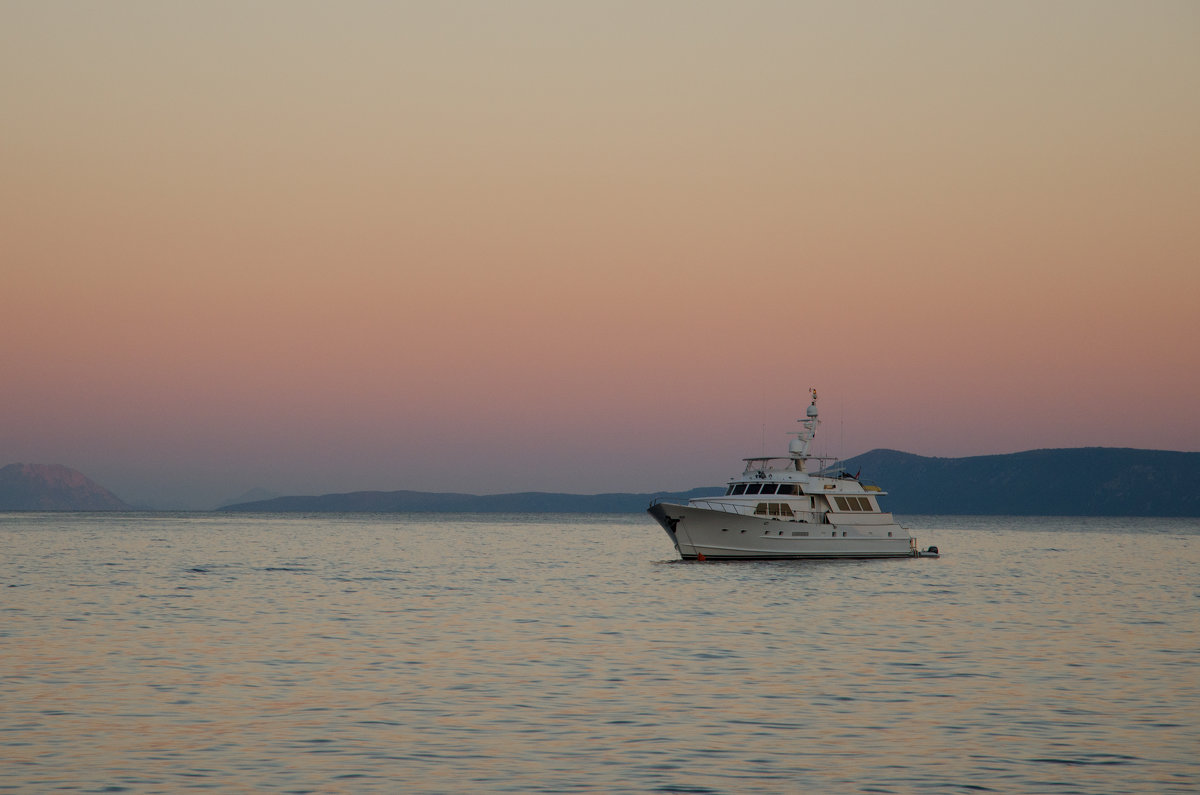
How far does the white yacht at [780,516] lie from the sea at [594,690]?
11.2 metres

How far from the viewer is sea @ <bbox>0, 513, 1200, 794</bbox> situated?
60.3ft

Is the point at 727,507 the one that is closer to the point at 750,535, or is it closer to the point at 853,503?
the point at 750,535

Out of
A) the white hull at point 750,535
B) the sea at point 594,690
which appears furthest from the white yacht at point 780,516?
the sea at point 594,690

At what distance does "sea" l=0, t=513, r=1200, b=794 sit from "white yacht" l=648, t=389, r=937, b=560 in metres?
11.2

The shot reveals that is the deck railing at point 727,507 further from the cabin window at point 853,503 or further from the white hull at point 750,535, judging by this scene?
the cabin window at point 853,503

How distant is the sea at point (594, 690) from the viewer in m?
18.4

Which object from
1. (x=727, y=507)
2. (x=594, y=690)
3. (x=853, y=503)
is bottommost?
(x=594, y=690)

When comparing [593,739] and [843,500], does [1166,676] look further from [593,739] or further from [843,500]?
[843,500]

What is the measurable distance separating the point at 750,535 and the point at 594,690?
41.9 meters

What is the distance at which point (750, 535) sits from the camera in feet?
220

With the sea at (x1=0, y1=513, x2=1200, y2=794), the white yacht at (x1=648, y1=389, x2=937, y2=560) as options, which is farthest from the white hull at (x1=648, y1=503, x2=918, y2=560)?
the sea at (x1=0, y1=513, x2=1200, y2=794)

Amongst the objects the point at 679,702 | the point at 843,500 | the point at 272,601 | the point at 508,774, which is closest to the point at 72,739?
the point at 508,774

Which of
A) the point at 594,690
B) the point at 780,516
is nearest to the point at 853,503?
the point at 780,516

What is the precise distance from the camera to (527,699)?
81.4ft
